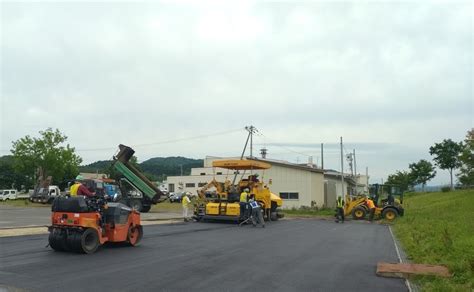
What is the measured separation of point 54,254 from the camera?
37.6ft

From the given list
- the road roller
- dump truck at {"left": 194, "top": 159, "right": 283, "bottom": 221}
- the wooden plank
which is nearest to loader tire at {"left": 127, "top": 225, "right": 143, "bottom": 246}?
the road roller

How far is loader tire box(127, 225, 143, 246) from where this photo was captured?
13516 mm

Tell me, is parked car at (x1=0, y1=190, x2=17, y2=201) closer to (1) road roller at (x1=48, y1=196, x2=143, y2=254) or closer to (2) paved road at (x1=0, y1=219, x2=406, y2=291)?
(2) paved road at (x1=0, y1=219, x2=406, y2=291)

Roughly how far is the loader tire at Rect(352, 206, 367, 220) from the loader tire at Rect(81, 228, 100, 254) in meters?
22.5

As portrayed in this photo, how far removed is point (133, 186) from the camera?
112ft

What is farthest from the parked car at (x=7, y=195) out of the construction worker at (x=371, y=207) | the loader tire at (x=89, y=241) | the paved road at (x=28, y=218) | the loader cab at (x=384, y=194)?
the loader tire at (x=89, y=241)

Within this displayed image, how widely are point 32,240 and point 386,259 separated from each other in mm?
9941

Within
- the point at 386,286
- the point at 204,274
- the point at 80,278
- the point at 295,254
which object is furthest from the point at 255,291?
the point at 295,254

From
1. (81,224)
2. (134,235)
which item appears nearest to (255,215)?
(134,235)

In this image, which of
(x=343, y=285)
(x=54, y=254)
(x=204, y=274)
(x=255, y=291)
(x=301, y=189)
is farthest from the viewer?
(x=301, y=189)

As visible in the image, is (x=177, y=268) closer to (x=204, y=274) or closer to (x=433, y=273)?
(x=204, y=274)

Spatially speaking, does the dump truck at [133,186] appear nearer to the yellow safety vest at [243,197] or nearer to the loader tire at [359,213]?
the yellow safety vest at [243,197]

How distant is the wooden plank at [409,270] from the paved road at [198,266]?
0.28m

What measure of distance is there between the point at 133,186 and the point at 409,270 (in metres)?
26.6
